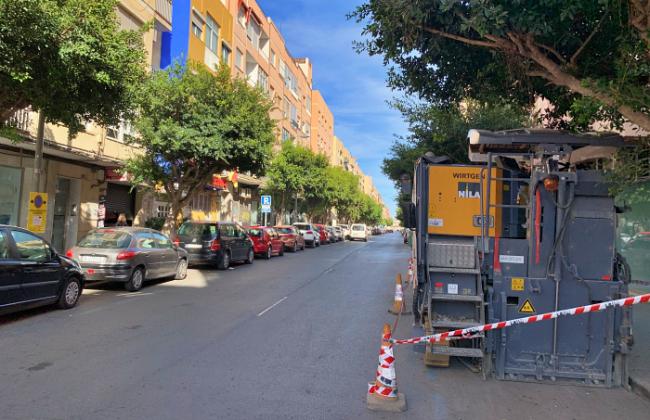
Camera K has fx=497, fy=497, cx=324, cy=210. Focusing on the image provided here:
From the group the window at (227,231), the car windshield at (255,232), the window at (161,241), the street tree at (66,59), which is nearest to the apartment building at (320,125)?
the car windshield at (255,232)

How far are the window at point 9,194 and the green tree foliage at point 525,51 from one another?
41.8ft

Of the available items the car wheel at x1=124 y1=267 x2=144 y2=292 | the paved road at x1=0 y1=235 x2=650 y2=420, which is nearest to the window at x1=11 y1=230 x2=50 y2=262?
the paved road at x1=0 y1=235 x2=650 y2=420

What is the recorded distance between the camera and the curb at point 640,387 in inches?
209

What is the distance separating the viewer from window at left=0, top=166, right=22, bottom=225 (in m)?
15.3

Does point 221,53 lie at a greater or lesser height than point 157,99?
greater

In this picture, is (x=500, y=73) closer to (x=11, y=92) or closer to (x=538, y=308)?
(x=538, y=308)

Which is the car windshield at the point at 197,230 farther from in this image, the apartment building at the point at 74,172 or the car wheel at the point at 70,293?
the car wheel at the point at 70,293

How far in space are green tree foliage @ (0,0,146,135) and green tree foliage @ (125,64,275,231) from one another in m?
5.80

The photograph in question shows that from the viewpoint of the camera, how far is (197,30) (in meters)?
26.7

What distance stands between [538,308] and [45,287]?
7732 millimetres

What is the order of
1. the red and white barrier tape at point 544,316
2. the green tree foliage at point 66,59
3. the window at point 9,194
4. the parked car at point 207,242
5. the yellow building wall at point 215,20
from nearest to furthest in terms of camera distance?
the red and white barrier tape at point 544,316
the green tree foliage at point 66,59
the window at point 9,194
the parked car at point 207,242
the yellow building wall at point 215,20

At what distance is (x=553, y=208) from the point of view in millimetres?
5699

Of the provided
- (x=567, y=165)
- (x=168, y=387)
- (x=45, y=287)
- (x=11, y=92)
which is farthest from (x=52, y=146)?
(x=567, y=165)

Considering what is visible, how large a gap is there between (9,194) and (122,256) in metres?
7.06
